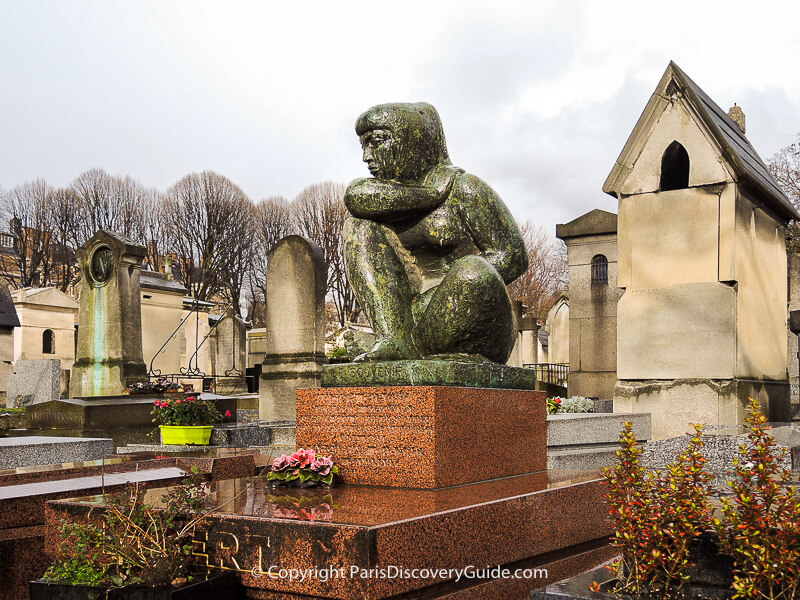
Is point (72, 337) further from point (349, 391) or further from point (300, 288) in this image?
point (349, 391)

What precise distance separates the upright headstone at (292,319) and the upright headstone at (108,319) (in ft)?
13.8

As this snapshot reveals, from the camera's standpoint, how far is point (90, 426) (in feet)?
37.2

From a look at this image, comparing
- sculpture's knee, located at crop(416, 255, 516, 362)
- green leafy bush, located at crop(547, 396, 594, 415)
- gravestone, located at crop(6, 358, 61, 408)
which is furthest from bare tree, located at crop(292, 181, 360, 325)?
sculpture's knee, located at crop(416, 255, 516, 362)

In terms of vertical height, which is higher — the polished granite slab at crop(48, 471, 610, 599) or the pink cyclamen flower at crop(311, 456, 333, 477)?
the pink cyclamen flower at crop(311, 456, 333, 477)

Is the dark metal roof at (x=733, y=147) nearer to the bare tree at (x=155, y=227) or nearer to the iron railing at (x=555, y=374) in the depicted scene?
the iron railing at (x=555, y=374)

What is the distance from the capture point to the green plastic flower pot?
9969 millimetres

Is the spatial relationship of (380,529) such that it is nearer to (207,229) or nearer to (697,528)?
(697,528)

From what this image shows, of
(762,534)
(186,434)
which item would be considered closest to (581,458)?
(186,434)

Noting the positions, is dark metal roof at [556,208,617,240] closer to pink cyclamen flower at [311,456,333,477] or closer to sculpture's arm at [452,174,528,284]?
sculpture's arm at [452,174,528,284]

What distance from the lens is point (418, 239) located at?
Answer: 610 centimetres

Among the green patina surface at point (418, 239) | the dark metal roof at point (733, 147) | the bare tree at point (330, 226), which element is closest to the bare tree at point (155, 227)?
the bare tree at point (330, 226)

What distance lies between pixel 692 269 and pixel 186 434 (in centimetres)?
654

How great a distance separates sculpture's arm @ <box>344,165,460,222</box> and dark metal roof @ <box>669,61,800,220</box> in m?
4.95

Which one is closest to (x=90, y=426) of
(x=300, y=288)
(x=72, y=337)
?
(x=300, y=288)
